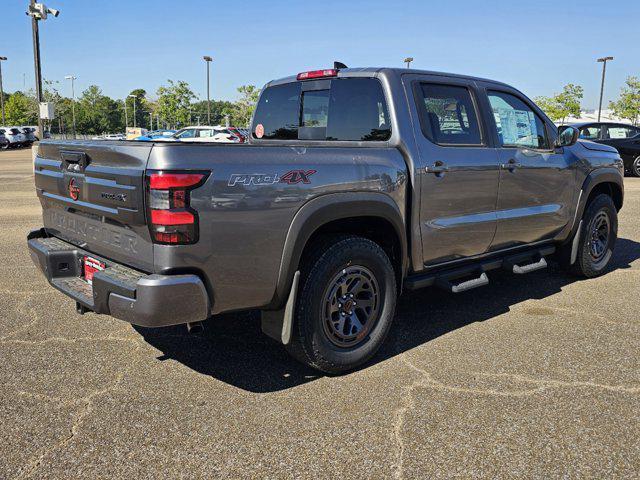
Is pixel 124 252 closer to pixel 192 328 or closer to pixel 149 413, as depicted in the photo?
pixel 192 328

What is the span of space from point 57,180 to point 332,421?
2.27 metres

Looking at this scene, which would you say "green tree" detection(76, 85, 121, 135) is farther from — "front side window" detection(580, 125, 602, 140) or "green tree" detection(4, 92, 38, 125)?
"front side window" detection(580, 125, 602, 140)

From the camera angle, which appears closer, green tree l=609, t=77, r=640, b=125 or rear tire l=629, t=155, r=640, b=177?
rear tire l=629, t=155, r=640, b=177

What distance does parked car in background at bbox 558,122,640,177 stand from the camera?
16562 mm

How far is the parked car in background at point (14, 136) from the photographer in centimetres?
4078

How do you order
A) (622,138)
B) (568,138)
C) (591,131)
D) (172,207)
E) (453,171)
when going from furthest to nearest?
(622,138) < (591,131) < (568,138) < (453,171) < (172,207)

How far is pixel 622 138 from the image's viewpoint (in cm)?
1698

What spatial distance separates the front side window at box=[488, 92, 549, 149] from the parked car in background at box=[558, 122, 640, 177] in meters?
12.9

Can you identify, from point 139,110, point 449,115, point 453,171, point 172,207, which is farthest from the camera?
point 139,110

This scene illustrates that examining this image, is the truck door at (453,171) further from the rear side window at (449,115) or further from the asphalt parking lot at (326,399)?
the asphalt parking lot at (326,399)

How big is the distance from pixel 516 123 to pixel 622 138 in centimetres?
1451

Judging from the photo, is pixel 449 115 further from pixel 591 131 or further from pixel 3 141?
pixel 3 141

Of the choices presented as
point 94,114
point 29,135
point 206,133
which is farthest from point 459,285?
point 94,114

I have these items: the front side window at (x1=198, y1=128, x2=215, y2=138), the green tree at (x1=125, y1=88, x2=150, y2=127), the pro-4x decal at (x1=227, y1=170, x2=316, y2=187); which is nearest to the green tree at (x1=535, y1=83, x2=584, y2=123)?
the front side window at (x1=198, y1=128, x2=215, y2=138)
